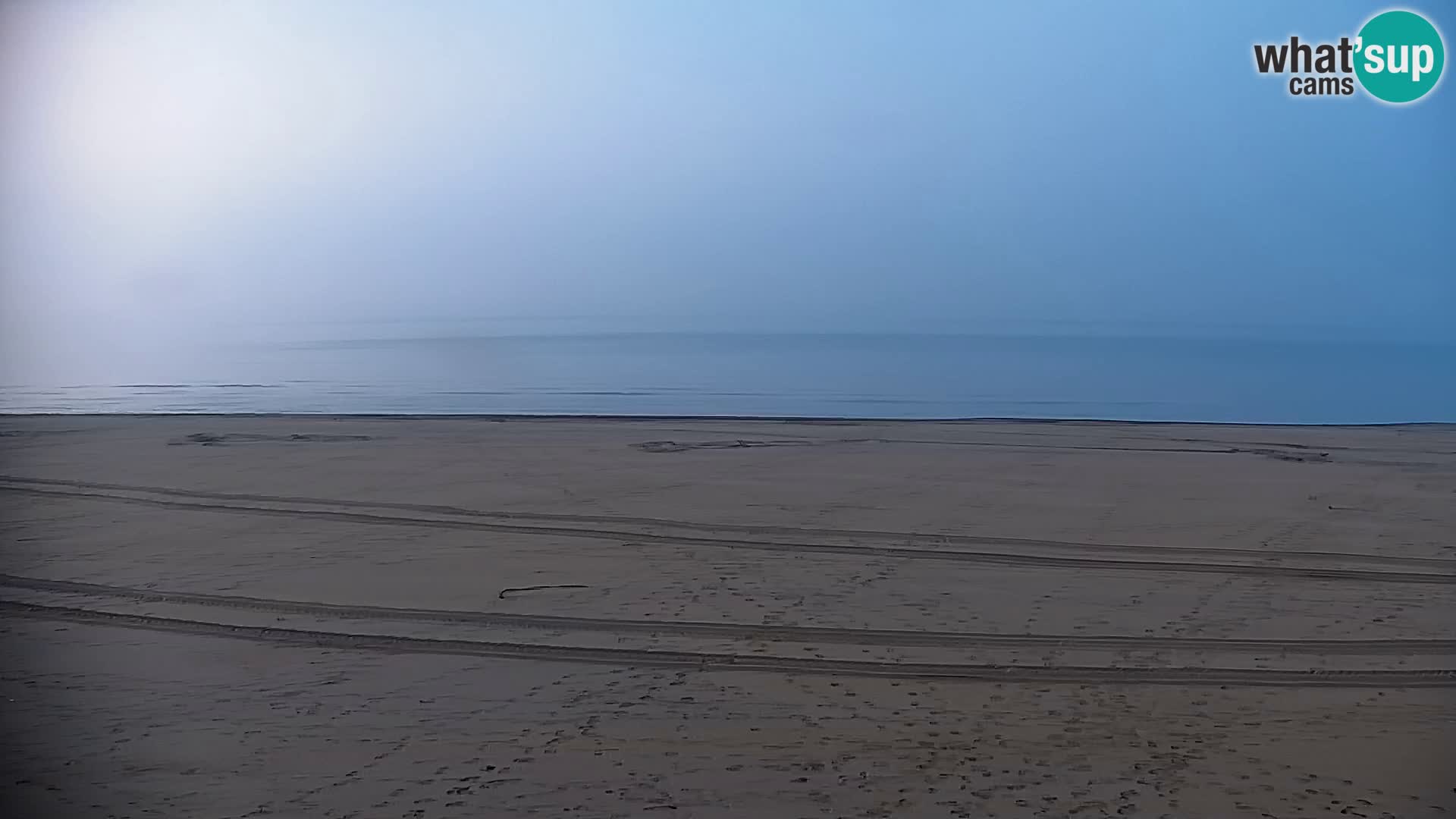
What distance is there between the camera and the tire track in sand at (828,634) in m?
3.23

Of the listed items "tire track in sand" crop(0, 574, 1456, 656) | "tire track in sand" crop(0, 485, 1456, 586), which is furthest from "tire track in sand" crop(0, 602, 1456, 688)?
"tire track in sand" crop(0, 485, 1456, 586)

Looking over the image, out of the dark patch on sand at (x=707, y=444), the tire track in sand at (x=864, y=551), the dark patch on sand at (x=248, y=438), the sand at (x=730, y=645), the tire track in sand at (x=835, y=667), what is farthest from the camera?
the dark patch on sand at (x=248, y=438)

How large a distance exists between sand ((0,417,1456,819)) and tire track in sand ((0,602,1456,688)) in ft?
0.05

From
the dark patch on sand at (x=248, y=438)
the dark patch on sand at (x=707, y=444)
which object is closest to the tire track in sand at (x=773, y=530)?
the dark patch on sand at (x=248, y=438)

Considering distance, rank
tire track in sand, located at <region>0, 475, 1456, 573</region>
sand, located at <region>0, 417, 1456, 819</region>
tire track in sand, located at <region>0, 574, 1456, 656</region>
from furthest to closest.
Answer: tire track in sand, located at <region>0, 475, 1456, 573</region>, tire track in sand, located at <region>0, 574, 1456, 656</region>, sand, located at <region>0, 417, 1456, 819</region>

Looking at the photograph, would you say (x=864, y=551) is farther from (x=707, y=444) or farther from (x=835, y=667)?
(x=707, y=444)

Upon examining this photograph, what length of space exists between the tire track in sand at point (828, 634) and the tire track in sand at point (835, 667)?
0.61 feet

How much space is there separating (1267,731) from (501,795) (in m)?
1.90

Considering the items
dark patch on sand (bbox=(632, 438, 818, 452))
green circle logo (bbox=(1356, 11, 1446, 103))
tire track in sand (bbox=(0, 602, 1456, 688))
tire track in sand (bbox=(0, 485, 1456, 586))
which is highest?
green circle logo (bbox=(1356, 11, 1446, 103))

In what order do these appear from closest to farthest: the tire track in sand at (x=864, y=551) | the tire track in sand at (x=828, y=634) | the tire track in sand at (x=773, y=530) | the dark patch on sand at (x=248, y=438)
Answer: the tire track in sand at (x=828, y=634)
the tire track in sand at (x=864, y=551)
the tire track in sand at (x=773, y=530)
the dark patch on sand at (x=248, y=438)

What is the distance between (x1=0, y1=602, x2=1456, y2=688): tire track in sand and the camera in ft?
9.61

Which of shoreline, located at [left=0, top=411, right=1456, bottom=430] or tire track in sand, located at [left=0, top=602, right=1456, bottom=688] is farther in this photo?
shoreline, located at [left=0, top=411, right=1456, bottom=430]

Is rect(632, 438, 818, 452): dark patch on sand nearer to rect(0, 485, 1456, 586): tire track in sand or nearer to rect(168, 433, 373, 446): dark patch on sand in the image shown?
rect(168, 433, 373, 446): dark patch on sand

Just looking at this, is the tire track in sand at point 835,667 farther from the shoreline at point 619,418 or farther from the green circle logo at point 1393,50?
the shoreline at point 619,418
